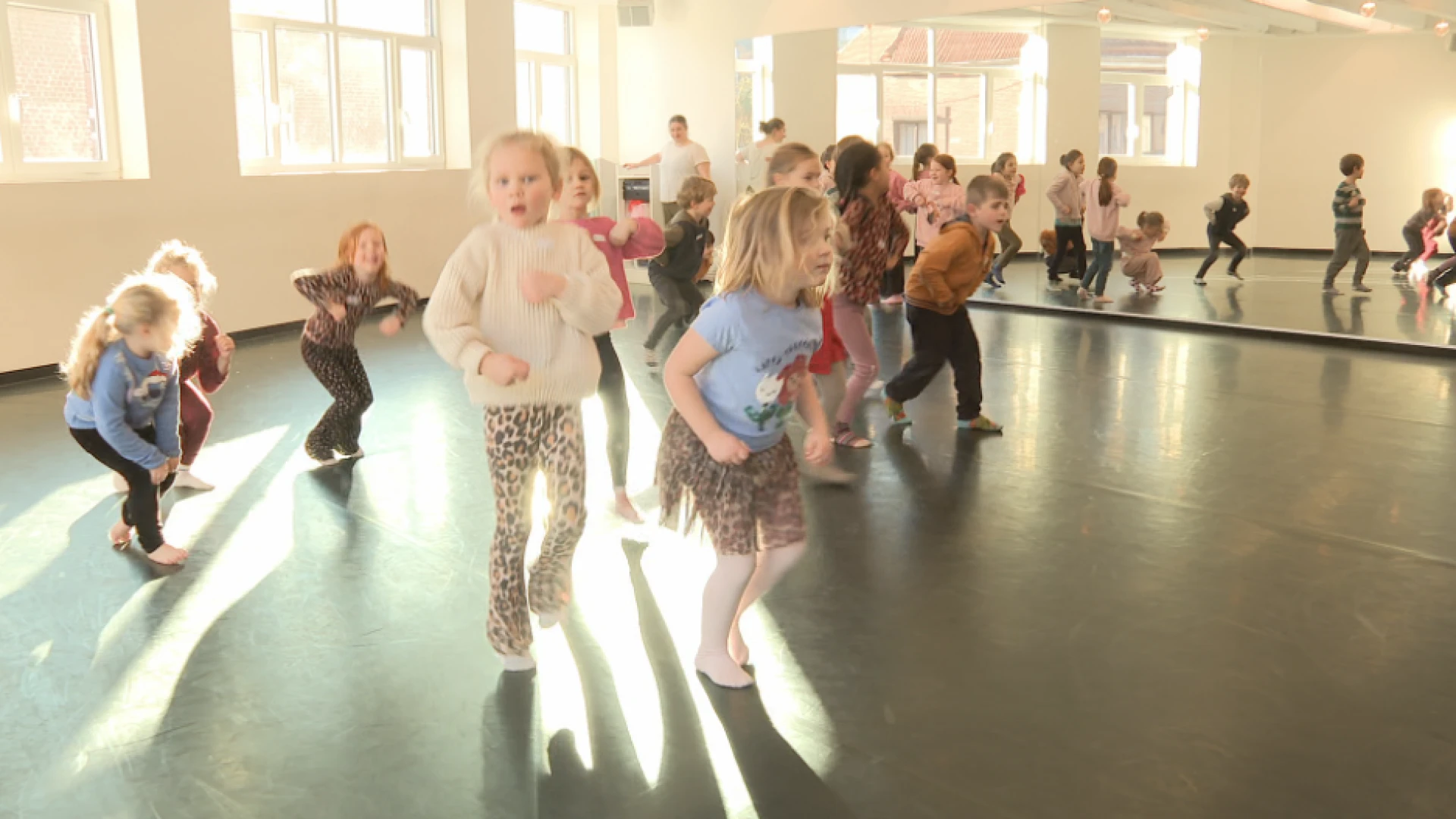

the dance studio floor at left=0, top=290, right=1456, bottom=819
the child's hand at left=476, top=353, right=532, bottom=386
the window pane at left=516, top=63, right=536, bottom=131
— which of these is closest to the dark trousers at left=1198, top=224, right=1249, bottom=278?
the dance studio floor at left=0, top=290, right=1456, bottom=819

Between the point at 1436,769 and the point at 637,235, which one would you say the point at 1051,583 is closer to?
the point at 1436,769

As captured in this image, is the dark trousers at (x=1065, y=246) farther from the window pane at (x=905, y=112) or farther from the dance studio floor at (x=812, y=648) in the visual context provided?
the dance studio floor at (x=812, y=648)

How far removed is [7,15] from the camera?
282 inches

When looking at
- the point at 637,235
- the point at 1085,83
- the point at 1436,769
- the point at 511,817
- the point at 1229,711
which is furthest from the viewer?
the point at 1085,83

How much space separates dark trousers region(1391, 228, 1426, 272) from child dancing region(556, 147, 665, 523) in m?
7.61

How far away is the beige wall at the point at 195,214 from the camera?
724 centimetres

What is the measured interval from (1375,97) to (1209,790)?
883 centimetres

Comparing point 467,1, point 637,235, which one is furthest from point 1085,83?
point 637,235

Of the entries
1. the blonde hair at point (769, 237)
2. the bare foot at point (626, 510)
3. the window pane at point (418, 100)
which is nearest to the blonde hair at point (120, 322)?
the bare foot at point (626, 510)

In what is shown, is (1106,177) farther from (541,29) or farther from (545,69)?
(541,29)

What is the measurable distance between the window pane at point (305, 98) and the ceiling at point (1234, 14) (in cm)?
583

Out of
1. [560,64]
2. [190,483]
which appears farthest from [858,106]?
[190,483]

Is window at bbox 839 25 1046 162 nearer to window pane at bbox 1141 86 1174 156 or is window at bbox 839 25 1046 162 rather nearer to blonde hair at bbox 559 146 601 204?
window pane at bbox 1141 86 1174 156

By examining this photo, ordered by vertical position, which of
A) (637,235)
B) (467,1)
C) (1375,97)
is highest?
(467,1)
